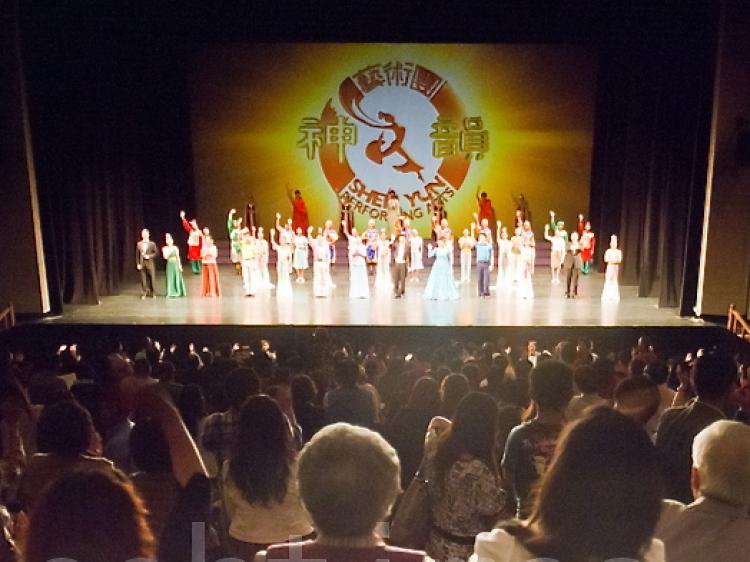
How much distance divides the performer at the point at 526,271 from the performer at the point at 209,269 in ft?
15.0

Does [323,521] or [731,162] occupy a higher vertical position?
[731,162]

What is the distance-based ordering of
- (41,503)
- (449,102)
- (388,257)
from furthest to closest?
(449,102), (388,257), (41,503)

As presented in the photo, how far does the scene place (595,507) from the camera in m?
1.65

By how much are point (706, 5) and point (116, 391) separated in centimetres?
868

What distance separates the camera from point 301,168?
15398mm

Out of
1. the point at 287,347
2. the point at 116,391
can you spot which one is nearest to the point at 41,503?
the point at 116,391

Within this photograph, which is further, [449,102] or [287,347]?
[449,102]

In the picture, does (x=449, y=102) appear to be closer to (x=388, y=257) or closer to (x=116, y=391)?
(x=388, y=257)

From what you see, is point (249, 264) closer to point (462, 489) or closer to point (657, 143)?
point (657, 143)

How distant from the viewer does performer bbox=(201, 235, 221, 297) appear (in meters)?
11.1

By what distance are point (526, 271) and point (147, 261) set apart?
574 centimetres

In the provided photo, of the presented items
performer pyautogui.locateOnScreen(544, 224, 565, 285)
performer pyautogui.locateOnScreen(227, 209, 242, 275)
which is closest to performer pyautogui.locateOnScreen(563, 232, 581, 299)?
performer pyautogui.locateOnScreen(544, 224, 565, 285)

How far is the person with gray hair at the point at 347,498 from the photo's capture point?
1703mm

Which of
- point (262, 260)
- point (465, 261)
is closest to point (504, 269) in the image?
point (465, 261)
